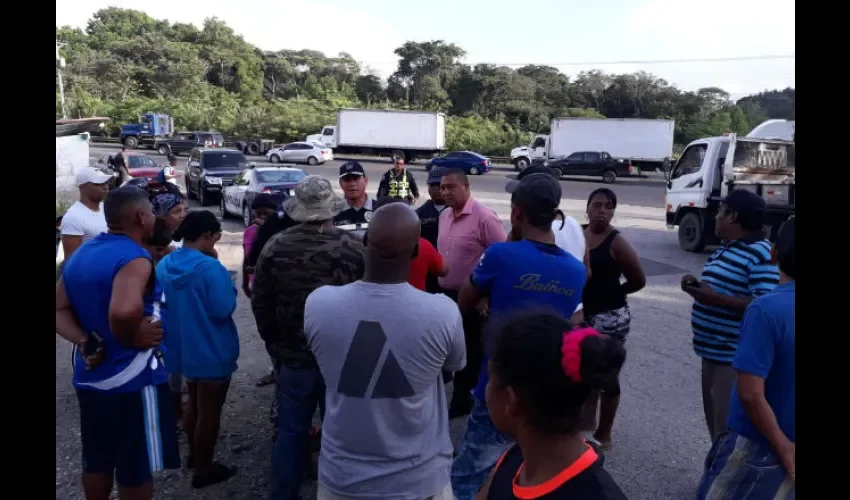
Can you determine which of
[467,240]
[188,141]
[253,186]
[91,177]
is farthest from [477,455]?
[188,141]

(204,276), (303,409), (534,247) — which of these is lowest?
(303,409)

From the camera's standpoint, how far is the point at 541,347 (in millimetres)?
1706

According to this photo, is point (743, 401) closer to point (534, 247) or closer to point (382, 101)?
point (534, 247)

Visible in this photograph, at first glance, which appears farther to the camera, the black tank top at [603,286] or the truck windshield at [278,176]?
the truck windshield at [278,176]

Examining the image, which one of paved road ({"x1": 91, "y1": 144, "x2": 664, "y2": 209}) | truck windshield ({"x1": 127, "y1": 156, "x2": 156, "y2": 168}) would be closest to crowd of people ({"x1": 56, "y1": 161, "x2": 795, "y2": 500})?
truck windshield ({"x1": 127, "y1": 156, "x2": 156, "y2": 168})

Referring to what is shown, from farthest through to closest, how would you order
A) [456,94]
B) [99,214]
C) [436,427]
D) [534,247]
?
[456,94]
[99,214]
[534,247]
[436,427]

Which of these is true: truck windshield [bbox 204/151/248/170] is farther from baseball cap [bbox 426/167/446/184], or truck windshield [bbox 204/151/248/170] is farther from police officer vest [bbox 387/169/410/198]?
baseball cap [bbox 426/167/446/184]

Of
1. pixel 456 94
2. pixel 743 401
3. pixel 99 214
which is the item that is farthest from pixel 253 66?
pixel 743 401

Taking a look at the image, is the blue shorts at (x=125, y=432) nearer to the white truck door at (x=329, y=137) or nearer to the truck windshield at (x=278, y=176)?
the truck windshield at (x=278, y=176)

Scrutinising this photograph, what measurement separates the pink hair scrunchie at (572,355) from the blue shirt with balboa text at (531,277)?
4.35ft

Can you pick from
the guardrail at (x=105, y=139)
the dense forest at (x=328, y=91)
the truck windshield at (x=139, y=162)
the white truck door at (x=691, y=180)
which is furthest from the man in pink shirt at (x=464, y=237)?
the guardrail at (x=105, y=139)

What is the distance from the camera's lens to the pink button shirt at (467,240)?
486 centimetres

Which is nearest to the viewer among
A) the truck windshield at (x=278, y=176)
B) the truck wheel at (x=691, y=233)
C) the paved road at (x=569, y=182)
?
the truck wheel at (x=691, y=233)
